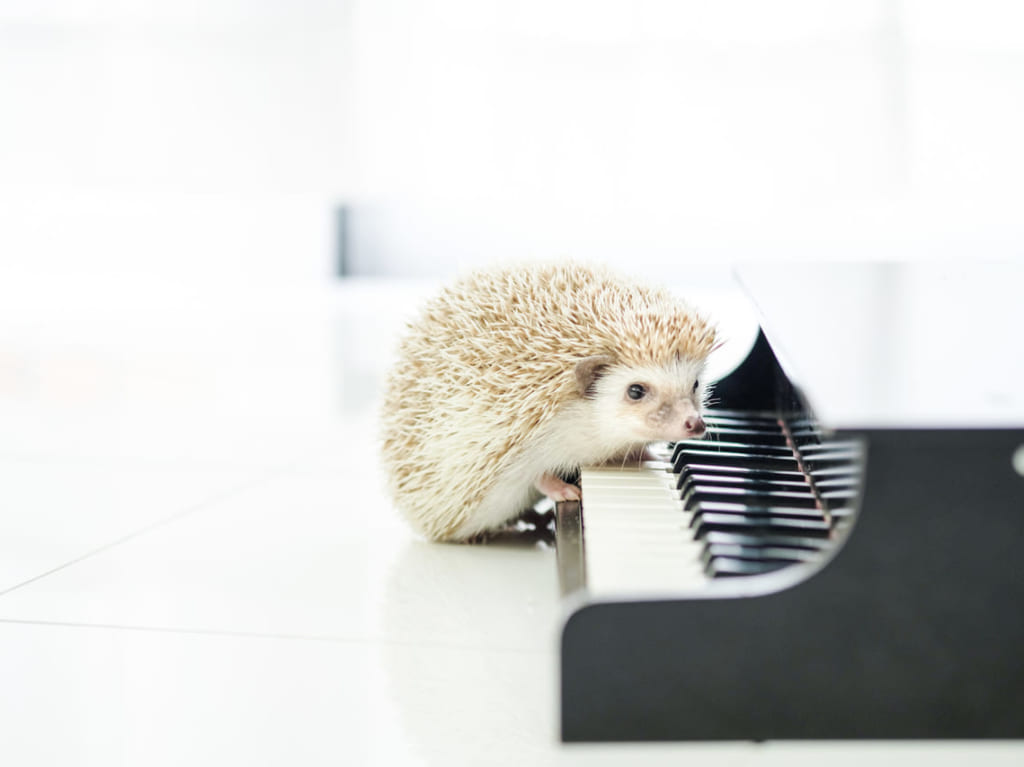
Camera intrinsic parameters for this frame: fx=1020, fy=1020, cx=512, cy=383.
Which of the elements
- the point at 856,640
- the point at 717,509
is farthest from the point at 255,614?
the point at 856,640

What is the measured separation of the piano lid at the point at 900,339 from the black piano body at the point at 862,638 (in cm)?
3

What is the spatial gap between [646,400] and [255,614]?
0.64m

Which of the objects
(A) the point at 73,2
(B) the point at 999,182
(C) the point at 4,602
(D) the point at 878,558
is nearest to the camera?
(D) the point at 878,558

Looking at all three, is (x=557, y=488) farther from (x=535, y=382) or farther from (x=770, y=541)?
(x=770, y=541)

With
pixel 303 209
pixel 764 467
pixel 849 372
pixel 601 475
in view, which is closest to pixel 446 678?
pixel 601 475

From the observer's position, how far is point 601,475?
4.90ft

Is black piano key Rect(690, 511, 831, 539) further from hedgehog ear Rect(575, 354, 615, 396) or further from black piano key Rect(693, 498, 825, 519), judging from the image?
hedgehog ear Rect(575, 354, 615, 396)

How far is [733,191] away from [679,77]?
841 mm

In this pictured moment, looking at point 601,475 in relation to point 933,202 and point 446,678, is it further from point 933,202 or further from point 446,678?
Answer: point 933,202

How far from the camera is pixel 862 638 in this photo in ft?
2.96

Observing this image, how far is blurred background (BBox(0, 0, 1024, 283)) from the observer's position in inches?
257

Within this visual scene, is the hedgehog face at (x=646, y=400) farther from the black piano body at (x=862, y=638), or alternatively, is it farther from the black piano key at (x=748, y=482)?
the black piano body at (x=862, y=638)

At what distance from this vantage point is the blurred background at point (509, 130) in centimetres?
654

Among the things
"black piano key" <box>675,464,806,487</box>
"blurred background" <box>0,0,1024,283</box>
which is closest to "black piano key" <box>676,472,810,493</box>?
"black piano key" <box>675,464,806,487</box>
